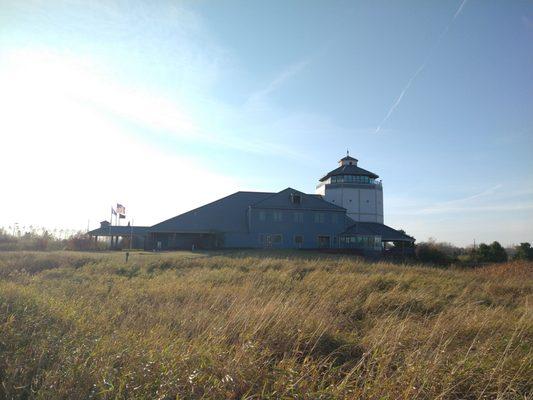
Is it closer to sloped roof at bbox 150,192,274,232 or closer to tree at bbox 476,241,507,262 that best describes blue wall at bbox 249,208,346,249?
sloped roof at bbox 150,192,274,232

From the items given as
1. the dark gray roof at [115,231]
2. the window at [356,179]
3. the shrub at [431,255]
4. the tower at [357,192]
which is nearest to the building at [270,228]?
the dark gray roof at [115,231]

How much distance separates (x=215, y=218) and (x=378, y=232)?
18319 mm

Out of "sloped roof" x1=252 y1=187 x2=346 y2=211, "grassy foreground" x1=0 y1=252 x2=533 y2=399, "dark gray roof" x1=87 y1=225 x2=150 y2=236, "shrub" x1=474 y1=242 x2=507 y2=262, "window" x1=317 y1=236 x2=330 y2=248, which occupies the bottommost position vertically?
"grassy foreground" x1=0 y1=252 x2=533 y2=399

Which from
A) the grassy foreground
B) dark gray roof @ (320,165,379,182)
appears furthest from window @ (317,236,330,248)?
the grassy foreground

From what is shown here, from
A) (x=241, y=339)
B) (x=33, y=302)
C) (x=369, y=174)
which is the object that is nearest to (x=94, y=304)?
(x=33, y=302)

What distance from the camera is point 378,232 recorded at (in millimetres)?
46375

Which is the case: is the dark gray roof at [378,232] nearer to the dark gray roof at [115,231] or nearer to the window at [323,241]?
the window at [323,241]

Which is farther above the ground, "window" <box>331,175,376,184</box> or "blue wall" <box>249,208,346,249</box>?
"window" <box>331,175,376,184</box>

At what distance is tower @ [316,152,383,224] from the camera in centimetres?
5341

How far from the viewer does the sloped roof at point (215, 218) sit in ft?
141

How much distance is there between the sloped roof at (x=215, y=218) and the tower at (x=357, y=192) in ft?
37.5

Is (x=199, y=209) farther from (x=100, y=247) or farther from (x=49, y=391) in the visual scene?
(x=49, y=391)

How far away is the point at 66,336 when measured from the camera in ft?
16.1

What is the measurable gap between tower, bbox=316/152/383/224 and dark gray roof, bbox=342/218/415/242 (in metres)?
4.38
